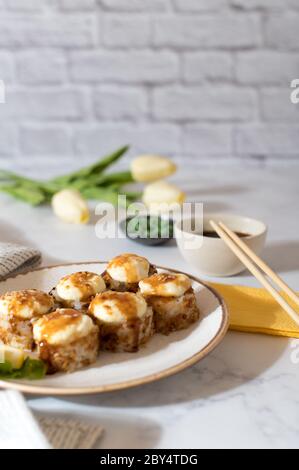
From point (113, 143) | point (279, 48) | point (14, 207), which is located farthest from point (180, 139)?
point (14, 207)

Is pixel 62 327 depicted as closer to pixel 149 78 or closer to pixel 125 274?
pixel 125 274

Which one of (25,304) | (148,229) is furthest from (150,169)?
(25,304)

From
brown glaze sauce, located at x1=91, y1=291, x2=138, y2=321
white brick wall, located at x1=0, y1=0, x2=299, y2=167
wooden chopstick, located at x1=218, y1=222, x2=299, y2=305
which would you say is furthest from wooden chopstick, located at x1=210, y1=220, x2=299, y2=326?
white brick wall, located at x1=0, y1=0, x2=299, y2=167

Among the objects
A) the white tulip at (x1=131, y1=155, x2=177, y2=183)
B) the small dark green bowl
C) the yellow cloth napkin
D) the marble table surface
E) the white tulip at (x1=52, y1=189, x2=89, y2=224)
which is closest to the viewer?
the marble table surface

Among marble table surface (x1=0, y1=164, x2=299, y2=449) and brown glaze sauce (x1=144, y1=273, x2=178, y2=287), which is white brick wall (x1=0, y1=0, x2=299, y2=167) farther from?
brown glaze sauce (x1=144, y1=273, x2=178, y2=287)

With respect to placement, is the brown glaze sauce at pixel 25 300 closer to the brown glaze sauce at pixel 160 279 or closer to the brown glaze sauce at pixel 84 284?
the brown glaze sauce at pixel 84 284
